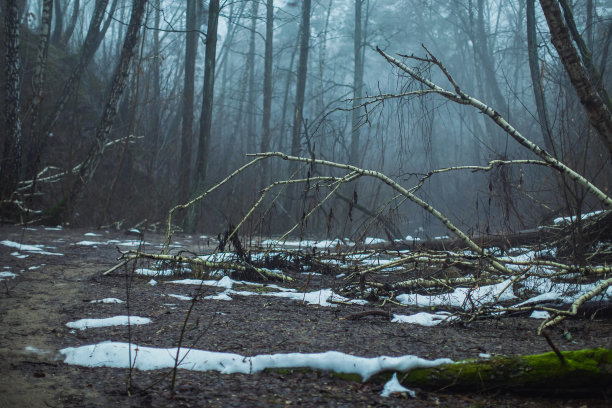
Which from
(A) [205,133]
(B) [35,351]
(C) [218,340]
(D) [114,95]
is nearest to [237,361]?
(C) [218,340]

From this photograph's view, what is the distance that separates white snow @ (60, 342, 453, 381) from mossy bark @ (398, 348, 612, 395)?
0.08 metres

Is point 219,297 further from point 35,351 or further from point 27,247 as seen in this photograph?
point 27,247

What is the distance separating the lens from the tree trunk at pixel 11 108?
8469mm

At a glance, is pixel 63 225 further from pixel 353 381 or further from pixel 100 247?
pixel 353 381

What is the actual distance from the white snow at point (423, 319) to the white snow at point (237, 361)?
1.09 meters

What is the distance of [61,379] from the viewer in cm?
237

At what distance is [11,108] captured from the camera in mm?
8594

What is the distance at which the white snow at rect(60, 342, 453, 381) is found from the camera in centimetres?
252

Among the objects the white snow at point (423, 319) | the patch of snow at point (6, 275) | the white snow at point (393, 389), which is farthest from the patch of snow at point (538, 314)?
the patch of snow at point (6, 275)

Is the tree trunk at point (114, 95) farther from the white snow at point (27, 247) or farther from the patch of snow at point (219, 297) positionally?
the patch of snow at point (219, 297)

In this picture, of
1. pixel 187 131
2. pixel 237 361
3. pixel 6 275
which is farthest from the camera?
pixel 187 131

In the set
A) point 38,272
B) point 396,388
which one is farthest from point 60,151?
point 396,388

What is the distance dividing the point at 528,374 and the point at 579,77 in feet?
9.14

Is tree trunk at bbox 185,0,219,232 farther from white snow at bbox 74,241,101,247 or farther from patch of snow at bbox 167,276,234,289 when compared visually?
patch of snow at bbox 167,276,234,289
